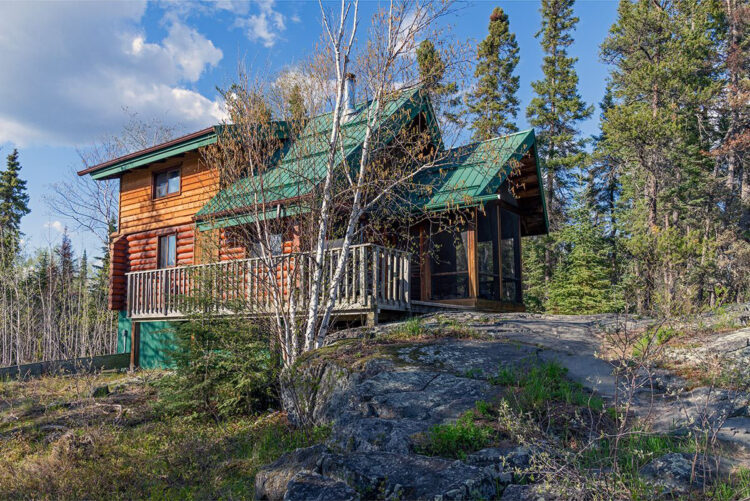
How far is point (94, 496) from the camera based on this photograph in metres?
6.25

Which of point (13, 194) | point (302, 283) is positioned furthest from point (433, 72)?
point (13, 194)

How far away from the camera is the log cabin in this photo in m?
11.1

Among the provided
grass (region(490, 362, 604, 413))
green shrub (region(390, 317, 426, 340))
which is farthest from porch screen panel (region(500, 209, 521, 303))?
grass (region(490, 362, 604, 413))

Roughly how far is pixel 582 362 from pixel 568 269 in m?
14.4

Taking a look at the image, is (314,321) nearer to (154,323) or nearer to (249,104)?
(249,104)

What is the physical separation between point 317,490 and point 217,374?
5516 millimetres

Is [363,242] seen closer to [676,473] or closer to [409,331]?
[409,331]

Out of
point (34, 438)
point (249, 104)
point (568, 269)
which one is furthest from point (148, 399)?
point (568, 269)

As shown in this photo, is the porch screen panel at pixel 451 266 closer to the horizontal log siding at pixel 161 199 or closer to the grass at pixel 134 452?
the grass at pixel 134 452

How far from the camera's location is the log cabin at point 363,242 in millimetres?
11148

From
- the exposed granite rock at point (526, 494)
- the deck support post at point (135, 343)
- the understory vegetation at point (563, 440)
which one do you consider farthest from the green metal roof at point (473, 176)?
the deck support post at point (135, 343)

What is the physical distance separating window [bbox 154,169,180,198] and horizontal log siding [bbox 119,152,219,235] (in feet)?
0.54

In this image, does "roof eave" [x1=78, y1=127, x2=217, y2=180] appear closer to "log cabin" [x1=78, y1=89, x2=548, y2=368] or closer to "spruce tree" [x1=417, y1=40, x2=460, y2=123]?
"log cabin" [x1=78, y1=89, x2=548, y2=368]

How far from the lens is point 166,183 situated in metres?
18.0
